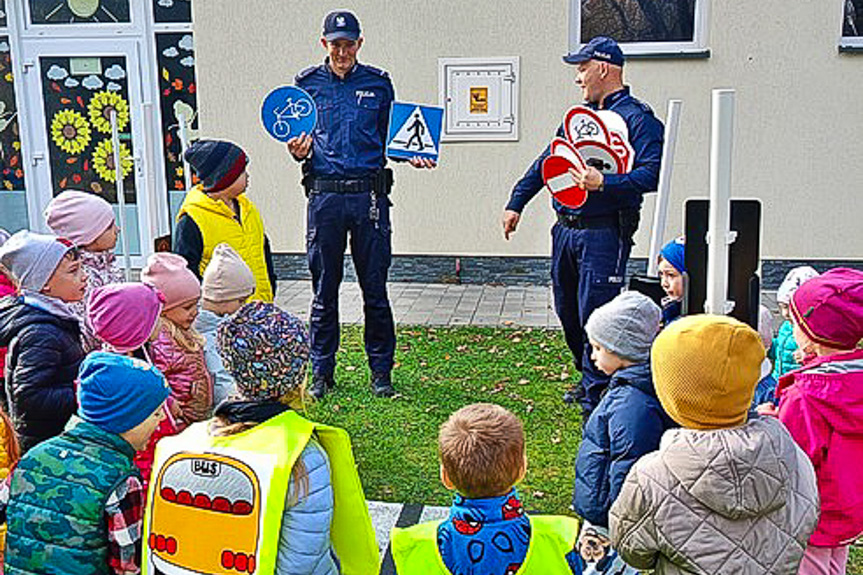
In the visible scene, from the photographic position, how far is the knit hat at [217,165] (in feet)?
13.5

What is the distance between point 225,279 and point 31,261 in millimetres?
858

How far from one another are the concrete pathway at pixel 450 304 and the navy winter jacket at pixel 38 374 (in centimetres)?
453

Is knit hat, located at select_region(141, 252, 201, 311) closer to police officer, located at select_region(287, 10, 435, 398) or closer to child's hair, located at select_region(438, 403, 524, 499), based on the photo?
child's hair, located at select_region(438, 403, 524, 499)

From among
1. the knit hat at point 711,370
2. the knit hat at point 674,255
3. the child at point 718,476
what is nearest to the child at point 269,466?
the child at point 718,476

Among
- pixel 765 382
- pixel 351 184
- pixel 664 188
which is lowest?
pixel 765 382

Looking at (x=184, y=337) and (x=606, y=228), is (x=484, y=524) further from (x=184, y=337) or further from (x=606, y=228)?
(x=606, y=228)

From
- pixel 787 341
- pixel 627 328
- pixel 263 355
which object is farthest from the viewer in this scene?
pixel 787 341

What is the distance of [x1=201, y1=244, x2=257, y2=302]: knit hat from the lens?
3645 millimetres

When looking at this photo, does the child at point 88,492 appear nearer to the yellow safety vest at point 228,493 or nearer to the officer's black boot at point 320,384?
the yellow safety vest at point 228,493

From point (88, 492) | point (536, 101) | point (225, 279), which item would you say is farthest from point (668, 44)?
point (88, 492)

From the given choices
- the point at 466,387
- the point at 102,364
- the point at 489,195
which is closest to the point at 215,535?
the point at 102,364

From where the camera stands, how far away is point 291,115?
5.06 metres

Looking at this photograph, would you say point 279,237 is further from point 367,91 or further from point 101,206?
point 101,206

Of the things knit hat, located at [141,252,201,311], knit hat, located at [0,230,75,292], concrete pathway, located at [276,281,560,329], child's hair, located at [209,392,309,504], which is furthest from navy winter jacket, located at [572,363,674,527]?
concrete pathway, located at [276,281,560,329]
